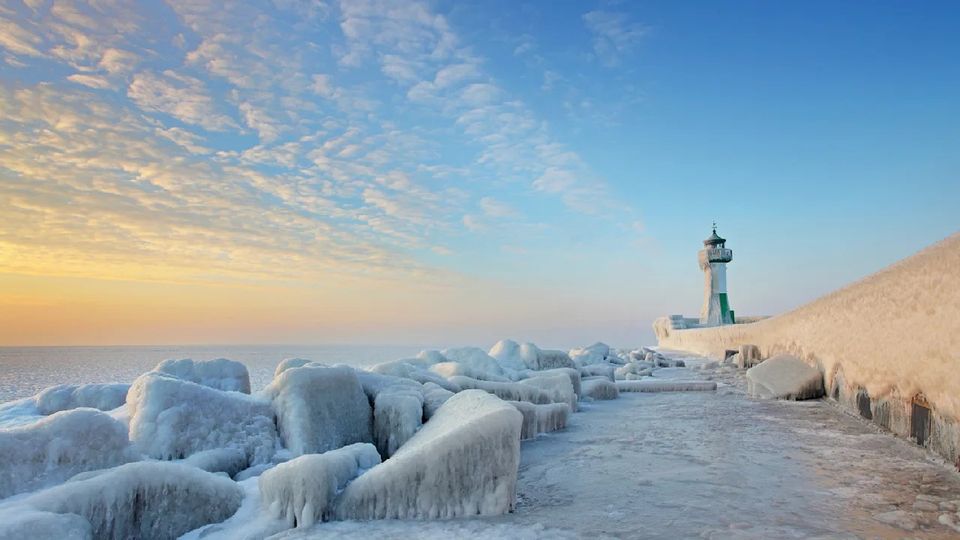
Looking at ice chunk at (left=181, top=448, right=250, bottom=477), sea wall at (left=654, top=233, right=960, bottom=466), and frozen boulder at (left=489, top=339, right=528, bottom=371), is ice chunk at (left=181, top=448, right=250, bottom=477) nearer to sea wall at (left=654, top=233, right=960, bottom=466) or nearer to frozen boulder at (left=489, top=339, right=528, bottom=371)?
sea wall at (left=654, top=233, right=960, bottom=466)

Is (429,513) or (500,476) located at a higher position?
(500,476)

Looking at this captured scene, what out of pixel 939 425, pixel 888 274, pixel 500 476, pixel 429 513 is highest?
pixel 888 274

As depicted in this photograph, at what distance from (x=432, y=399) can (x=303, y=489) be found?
2.64 m

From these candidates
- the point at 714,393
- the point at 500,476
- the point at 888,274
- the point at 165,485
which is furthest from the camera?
the point at 714,393

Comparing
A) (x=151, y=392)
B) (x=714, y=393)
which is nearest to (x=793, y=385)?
(x=714, y=393)

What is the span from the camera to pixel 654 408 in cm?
1046

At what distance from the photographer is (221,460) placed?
5.24 m

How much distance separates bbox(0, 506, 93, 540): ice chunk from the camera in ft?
10.3

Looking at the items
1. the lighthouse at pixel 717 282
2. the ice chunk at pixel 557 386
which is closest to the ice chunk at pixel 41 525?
the ice chunk at pixel 557 386

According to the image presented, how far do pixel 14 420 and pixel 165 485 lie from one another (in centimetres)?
379

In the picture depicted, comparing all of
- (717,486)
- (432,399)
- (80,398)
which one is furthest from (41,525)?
(717,486)

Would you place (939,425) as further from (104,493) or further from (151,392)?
(151,392)

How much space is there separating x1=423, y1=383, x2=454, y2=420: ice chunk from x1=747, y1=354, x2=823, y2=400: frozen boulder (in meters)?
8.29

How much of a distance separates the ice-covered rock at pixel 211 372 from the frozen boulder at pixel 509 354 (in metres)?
6.75
